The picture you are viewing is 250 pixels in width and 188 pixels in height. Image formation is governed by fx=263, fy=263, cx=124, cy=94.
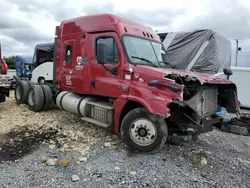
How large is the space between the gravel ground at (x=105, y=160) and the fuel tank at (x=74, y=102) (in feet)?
1.51

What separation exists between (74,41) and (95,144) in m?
2.94

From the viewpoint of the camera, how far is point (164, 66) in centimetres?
634

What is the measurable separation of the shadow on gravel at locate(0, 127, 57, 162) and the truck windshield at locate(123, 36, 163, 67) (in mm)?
2722

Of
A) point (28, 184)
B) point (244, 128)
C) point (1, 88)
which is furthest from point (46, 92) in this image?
point (244, 128)

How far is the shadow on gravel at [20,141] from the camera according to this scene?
5168 mm

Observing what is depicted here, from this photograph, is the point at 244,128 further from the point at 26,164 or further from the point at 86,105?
the point at 26,164

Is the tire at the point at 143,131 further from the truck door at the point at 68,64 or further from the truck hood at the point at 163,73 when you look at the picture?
the truck door at the point at 68,64

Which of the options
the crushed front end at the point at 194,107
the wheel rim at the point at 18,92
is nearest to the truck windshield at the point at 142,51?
the crushed front end at the point at 194,107

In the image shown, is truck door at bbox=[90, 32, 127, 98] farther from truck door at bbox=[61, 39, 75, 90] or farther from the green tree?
the green tree

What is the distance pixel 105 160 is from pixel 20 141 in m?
2.22

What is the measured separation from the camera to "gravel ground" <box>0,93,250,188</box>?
416 cm

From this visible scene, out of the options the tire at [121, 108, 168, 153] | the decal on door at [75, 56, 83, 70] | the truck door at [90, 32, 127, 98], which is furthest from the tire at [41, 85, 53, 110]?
the tire at [121, 108, 168, 153]

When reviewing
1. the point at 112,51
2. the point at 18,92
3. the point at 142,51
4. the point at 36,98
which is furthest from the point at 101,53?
the point at 18,92

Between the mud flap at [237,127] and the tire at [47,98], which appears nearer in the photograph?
the mud flap at [237,127]
